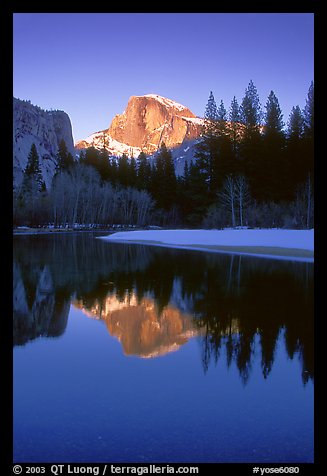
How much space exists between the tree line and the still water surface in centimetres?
2994

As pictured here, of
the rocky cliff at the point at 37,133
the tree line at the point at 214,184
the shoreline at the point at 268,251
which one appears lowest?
the shoreline at the point at 268,251

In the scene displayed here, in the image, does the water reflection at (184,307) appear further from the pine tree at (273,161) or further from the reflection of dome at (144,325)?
the pine tree at (273,161)

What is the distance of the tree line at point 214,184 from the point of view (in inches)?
1746

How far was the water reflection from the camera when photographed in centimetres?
576

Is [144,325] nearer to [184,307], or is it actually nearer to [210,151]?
[184,307]

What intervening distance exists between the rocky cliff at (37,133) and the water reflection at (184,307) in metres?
89.8

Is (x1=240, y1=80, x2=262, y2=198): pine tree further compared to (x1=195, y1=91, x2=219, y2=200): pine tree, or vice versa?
(x1=195, y1=91, x2=219, y2=200): pine tree

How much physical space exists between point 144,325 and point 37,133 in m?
126

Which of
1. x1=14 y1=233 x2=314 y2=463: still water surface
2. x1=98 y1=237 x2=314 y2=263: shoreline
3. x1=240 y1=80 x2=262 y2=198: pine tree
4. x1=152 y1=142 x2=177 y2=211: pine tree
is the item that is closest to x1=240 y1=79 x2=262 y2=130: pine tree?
x1=240 y1=80 x2=262 y2=198: pine tree

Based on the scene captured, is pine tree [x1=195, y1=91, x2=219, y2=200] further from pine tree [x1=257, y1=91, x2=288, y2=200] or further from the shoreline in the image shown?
the shoreline

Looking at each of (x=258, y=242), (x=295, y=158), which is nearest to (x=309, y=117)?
(x=295, y=158)

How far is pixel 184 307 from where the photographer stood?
821 cm

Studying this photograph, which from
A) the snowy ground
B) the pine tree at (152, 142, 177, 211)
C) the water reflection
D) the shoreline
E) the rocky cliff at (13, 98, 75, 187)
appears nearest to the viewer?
the water reflection

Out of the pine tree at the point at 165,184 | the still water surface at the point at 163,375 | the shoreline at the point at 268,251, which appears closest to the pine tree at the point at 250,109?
the pine tree at the point at 165,184
